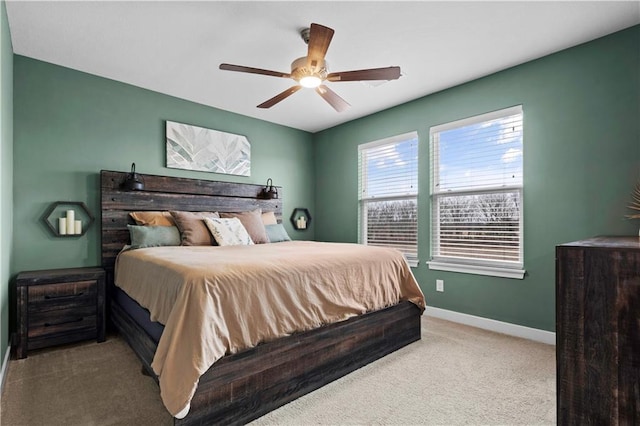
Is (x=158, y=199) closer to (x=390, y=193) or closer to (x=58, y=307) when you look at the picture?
(x=58, y=307)

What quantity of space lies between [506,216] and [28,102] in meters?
4.68

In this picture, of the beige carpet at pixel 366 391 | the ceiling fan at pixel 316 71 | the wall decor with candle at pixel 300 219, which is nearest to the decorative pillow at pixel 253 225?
the wall decor with candle at pixel 300 219

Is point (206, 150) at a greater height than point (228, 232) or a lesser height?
greater

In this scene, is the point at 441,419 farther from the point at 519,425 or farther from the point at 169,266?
the point at 169,266

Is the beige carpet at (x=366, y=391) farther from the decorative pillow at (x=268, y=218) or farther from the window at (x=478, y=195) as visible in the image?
the decorative pillow at (x=268, y=218)

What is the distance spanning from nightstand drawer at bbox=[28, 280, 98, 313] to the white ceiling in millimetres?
2052

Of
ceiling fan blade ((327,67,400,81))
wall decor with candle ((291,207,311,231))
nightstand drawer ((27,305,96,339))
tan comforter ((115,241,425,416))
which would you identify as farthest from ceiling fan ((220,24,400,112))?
wall decor with candle ((291,207,311,231))

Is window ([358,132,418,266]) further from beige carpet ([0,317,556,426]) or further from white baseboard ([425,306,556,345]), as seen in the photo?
beige carpet ([0,317,556,426])

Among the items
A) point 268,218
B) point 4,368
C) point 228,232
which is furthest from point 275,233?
point 4,368

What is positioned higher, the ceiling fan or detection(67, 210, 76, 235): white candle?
the ceiling fan

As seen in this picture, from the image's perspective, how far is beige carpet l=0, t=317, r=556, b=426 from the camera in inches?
71.3

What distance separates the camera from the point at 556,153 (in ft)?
9.54

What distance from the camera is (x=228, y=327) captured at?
1.75 m

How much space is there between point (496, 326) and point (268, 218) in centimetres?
296
